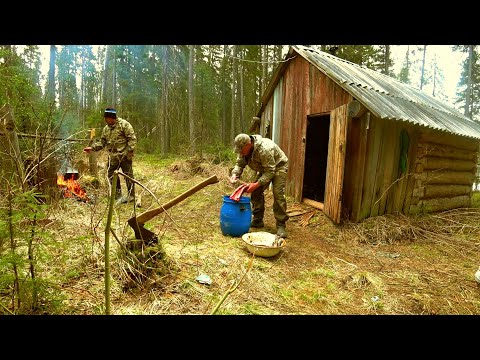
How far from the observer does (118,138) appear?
5871 mm

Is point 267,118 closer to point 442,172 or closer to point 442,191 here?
point 442,172

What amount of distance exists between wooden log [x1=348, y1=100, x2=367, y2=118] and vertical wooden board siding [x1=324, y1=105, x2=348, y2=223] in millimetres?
115

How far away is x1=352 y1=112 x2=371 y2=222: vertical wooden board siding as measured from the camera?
5605mm

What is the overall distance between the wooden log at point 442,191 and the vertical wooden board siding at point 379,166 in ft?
5.30

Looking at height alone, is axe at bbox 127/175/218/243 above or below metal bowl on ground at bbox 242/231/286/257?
above

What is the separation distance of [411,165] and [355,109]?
7.84ft

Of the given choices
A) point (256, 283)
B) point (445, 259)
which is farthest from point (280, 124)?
point (256, 283)

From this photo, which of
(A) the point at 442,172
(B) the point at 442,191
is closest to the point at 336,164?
(A) the point at 442,172

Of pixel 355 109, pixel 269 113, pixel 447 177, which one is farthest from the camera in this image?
pixel 269 113

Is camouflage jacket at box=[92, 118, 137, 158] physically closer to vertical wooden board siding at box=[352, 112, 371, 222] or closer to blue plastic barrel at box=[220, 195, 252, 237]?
blue plastic barrel at box=[220, 195, 252, 237]

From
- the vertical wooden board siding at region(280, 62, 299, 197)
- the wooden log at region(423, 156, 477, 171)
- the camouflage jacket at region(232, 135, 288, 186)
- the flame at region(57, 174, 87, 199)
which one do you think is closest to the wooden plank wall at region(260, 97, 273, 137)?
the vertical wooden board siding at region(280, 62, 299, 197)

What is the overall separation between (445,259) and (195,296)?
4.43 metres
